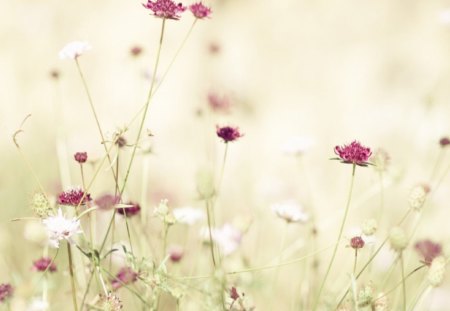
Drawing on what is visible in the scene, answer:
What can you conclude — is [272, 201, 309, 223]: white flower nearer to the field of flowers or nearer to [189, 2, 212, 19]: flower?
[189, 2, 212, 19]: flower

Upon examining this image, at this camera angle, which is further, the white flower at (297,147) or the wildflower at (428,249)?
the white flower at (297,147)

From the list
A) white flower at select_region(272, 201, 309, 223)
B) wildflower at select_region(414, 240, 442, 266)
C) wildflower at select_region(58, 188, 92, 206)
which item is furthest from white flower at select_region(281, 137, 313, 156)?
wildflower at select_region(58, 188, 92, 206)

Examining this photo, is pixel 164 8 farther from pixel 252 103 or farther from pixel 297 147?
pixel 252 103

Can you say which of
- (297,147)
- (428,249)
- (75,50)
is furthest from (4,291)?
(297,147)

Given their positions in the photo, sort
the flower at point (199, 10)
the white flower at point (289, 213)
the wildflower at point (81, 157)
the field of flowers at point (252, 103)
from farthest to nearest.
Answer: the field of flowers at point (252, 103)
the white flower at point (289, 213)
the flower at point (199, 10)
the wildflower at point (81, 157)

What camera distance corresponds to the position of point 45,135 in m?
2.80

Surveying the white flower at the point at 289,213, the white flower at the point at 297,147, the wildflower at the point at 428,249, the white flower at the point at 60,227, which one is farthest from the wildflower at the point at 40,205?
the white flower at the point at 297,147

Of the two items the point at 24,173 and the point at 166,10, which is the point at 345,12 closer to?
the point at 24,173

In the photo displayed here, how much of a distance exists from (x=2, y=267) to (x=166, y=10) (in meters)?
1.06

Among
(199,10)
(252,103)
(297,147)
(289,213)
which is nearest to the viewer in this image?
(199,10)

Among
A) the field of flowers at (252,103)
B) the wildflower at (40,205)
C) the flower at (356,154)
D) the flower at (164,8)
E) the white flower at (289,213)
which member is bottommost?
the wildflower at (40,205)

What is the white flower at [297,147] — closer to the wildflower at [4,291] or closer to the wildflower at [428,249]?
the wildflower at [428,249]

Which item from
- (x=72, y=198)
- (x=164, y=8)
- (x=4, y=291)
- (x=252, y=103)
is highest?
(x=252, y=103)

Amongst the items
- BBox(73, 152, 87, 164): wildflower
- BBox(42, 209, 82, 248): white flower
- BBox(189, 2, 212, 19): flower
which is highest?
BBox(189, 2, 212, 19): flower
